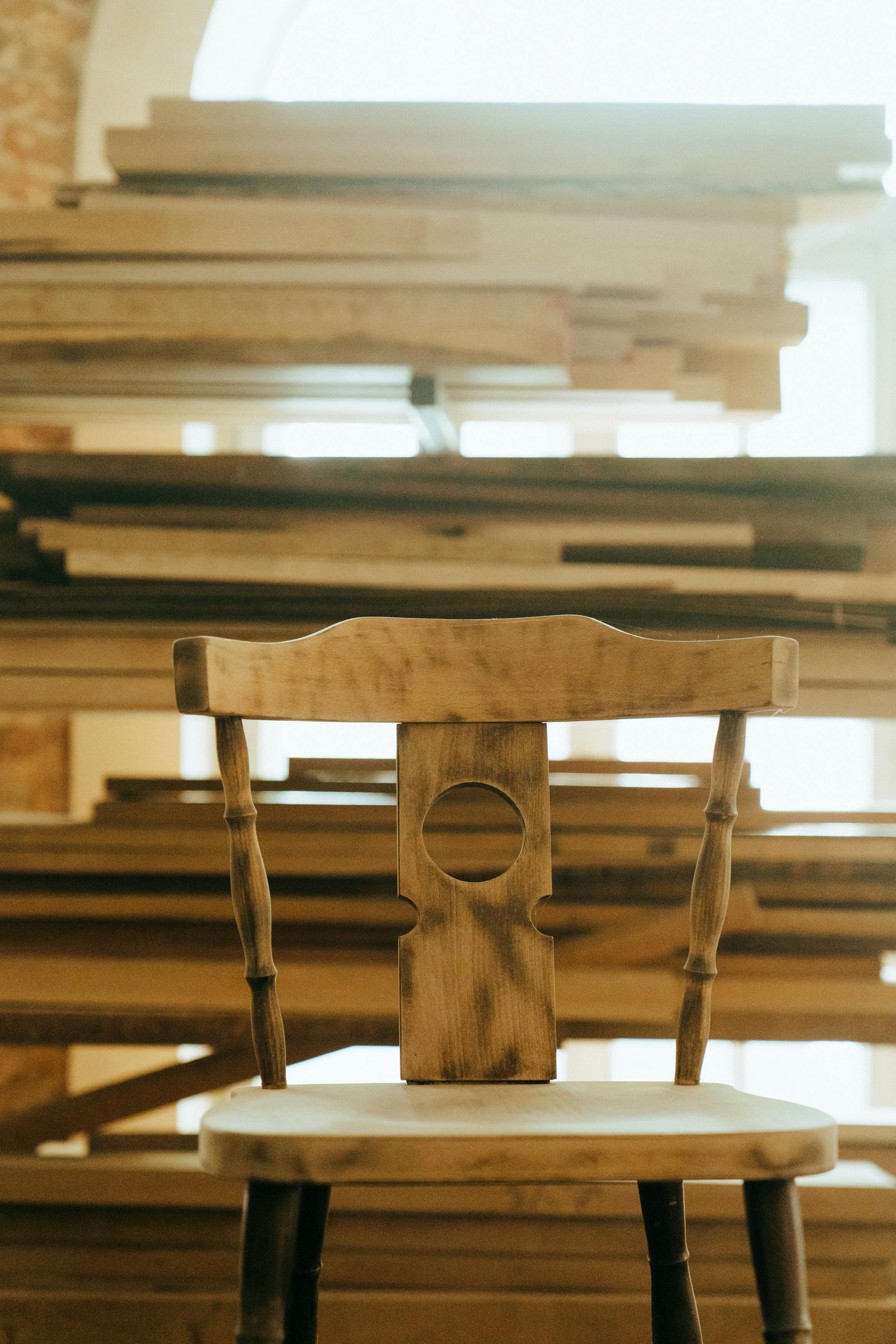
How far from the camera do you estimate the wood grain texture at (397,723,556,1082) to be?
1.23 metres

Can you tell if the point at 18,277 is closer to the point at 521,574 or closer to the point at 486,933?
the point at 521,574

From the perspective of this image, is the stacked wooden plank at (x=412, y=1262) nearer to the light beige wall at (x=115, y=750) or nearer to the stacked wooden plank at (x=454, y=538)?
the stacked wooden plank at (x=454, y=538)

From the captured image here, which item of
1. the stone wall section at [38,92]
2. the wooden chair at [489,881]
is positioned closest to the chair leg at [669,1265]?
the wooden chair at [489,881]

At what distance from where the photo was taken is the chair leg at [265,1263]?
3.01 ft

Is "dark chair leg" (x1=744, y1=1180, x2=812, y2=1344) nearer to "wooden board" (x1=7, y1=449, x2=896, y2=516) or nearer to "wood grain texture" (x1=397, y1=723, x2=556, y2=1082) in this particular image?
"wood grain texture" (x1=397, y1=723, x2=556, y2=1082)

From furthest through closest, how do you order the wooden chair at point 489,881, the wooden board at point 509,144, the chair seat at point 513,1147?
1. the wooden board at point 509,144
2. the wooden chair at point 489,881
3. the chair seat at point 513,1147

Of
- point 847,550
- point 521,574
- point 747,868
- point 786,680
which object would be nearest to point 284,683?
A: point 786,680

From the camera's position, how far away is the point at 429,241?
5.71ft

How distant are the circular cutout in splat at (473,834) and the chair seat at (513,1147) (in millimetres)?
713

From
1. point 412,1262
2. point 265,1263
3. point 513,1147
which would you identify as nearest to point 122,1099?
point 412,1262

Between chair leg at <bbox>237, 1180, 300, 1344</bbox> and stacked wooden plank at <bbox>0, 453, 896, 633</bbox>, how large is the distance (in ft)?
3.18

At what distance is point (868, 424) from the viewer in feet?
11.8

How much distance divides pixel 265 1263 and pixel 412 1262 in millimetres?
793

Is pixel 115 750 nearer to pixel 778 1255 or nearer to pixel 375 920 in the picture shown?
pixel 375 920
